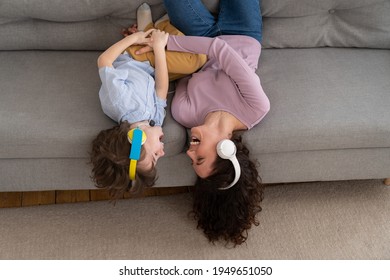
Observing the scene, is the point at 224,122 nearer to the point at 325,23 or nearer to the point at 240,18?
the point at 240,18

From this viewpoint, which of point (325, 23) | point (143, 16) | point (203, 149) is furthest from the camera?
point (325, 23)

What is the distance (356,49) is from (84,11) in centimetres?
118

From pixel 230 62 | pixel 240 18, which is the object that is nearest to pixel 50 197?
pixel 230 62

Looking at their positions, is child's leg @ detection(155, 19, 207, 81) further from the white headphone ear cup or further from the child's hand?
the white headphone ear cup

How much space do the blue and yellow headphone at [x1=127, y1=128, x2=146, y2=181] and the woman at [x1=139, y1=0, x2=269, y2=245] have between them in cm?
21

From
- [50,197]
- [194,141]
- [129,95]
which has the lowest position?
[50,197]

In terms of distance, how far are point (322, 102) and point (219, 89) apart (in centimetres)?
40

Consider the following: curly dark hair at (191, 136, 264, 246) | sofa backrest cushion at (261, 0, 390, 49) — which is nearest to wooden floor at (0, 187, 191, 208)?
curly dark hair at (191, 136, 264, 246)

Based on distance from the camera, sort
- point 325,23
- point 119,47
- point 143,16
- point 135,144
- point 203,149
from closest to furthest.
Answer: point 135,144 < point 203,149 < point 119,47 < point 143,16 < point 325,23

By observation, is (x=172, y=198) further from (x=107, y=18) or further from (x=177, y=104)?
(x=107, y=18)

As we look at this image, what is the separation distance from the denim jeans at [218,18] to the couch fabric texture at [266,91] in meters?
0.06

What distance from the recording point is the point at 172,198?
6.04 feet

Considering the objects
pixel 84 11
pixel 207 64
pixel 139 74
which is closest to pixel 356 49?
pixel 207 64

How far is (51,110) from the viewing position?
58.3 inches
